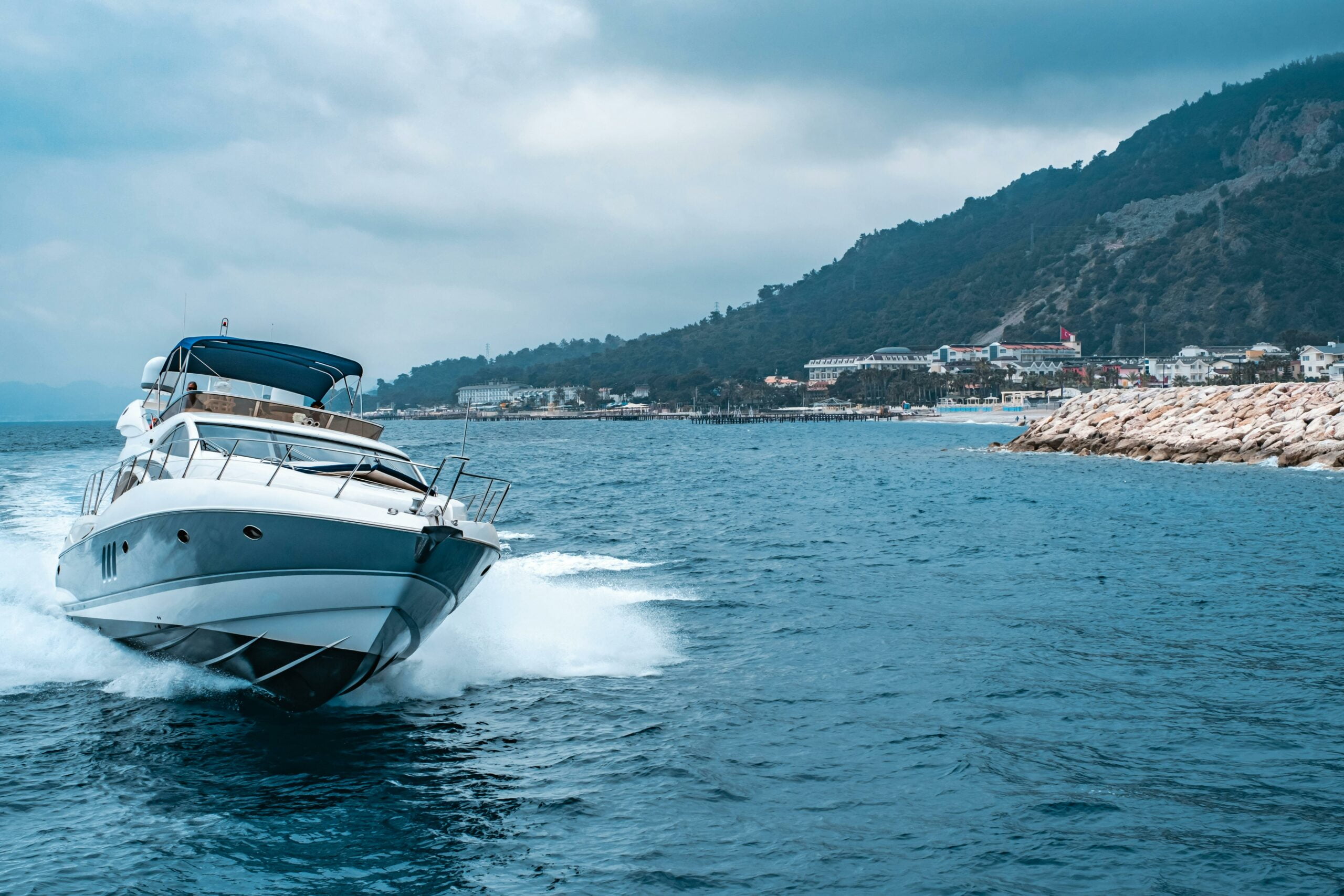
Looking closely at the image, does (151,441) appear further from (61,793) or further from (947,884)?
(947,884)

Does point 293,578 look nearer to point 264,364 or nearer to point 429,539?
point 429,539

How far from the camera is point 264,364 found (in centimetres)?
1490

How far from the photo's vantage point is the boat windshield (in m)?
12.5

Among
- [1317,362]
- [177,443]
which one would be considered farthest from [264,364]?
[1317,362]

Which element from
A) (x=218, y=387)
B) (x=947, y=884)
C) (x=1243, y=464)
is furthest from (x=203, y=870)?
(x=1243, y=464)

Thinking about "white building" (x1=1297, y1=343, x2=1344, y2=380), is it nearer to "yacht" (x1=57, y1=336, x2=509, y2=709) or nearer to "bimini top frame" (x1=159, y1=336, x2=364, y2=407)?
"bimini top frame" (x1=159, y1=336, x2=364, y2=407)

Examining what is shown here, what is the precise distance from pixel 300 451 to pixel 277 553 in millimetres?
2674

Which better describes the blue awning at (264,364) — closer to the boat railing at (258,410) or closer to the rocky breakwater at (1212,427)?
the boat railing at (258,410)

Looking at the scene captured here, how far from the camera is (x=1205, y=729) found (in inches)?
437

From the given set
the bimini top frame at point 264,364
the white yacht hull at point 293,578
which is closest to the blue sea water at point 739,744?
the white yacht hull at point 293,578

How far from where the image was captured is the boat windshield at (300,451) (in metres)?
12.5

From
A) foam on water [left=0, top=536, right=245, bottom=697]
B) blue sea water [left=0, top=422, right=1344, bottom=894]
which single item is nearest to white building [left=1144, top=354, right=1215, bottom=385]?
blue sea water [left=0, top=422, right=1344, bottom=894]

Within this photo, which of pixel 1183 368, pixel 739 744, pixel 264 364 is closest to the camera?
pixel 739 744

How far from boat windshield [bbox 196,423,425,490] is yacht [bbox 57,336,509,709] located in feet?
0.09
